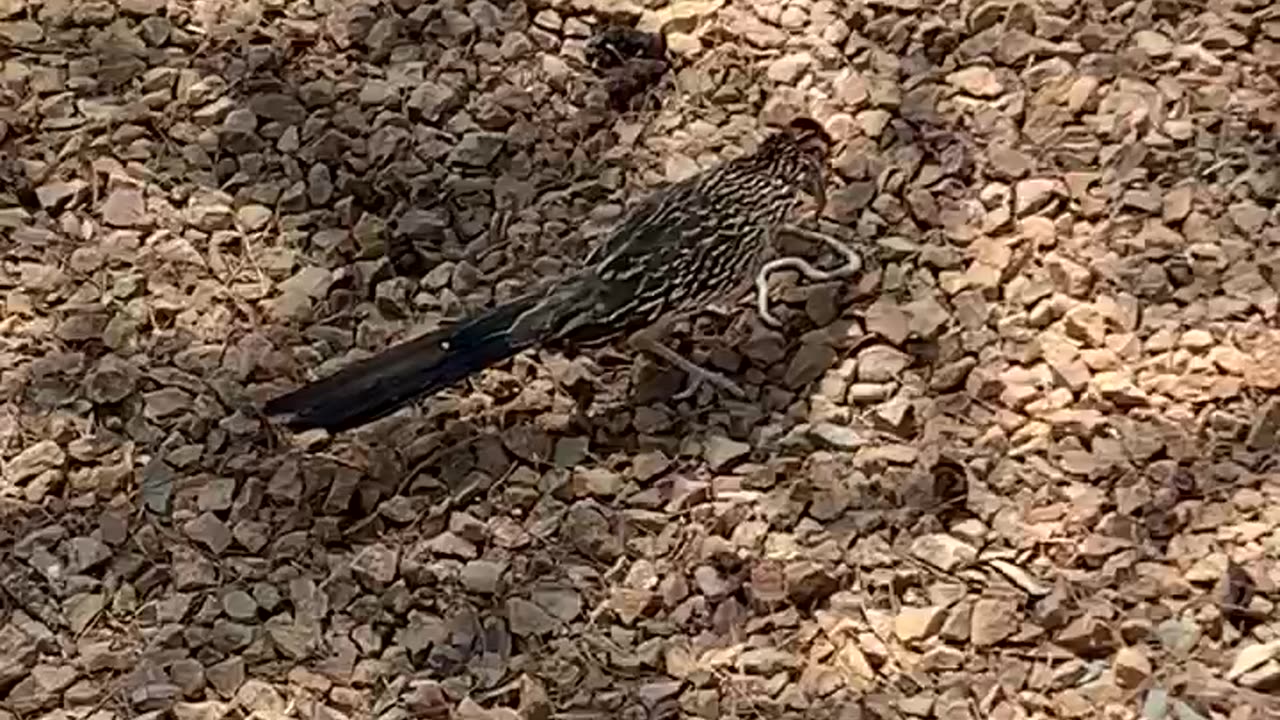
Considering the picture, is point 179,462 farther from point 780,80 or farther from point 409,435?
point 780,80

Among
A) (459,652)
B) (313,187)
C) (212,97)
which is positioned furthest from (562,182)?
(459,652)

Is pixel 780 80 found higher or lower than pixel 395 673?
higher

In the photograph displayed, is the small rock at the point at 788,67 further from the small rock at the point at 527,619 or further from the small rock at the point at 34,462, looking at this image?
the small rock at the point at 34,462

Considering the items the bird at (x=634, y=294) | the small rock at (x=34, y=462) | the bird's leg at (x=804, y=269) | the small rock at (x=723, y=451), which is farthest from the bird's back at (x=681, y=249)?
the small rock at (x=34, y=462)

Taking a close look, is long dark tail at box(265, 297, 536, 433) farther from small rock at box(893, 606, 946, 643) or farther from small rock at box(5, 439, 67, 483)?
small rock at box(893, 606, 946, 643)

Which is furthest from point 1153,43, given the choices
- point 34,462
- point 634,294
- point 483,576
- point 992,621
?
point 34,462

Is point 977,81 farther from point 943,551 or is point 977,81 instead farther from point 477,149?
point 943,551

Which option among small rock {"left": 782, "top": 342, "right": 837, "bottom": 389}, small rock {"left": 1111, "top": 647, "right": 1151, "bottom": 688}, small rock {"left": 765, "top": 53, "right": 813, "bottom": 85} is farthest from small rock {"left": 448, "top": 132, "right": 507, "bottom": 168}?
small rock {"left": 1111, "top": 647, "right": 1151, "bottom": 688}
